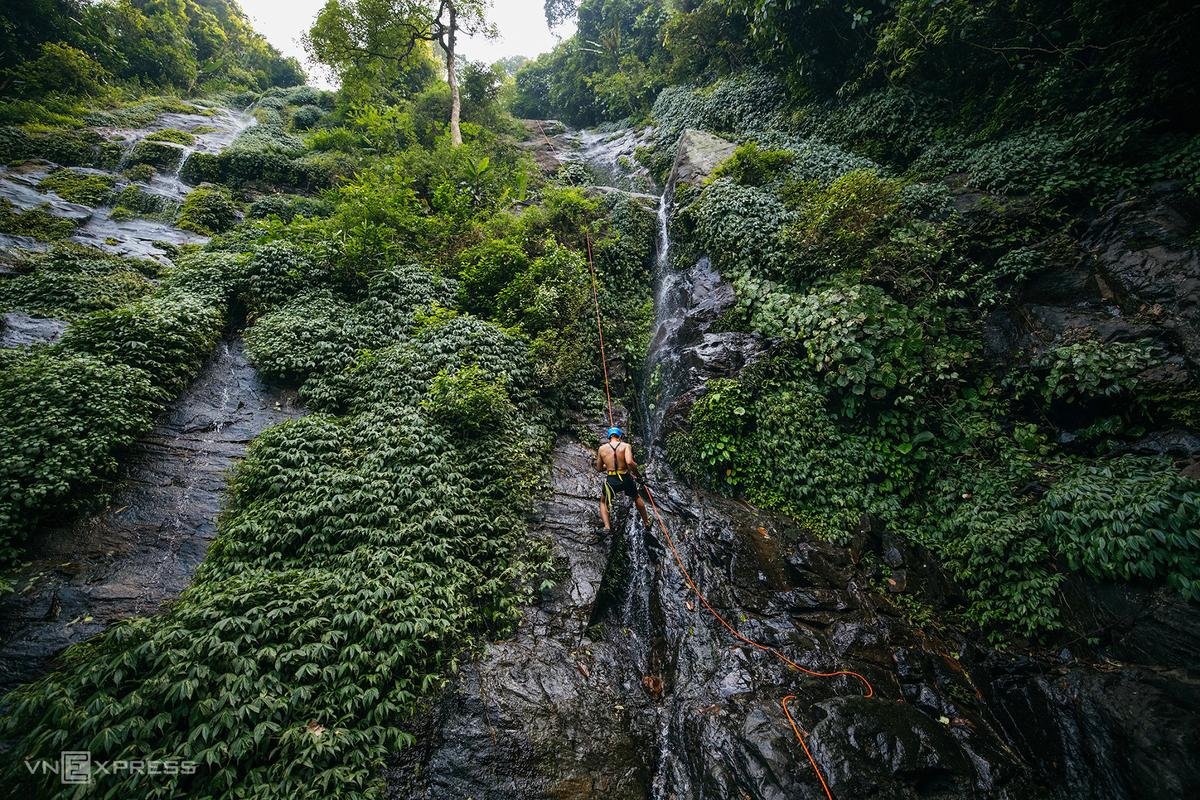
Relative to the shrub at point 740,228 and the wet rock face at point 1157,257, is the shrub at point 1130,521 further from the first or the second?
the shrub at point 740,228

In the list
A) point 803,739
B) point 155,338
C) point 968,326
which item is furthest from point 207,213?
point 968,326

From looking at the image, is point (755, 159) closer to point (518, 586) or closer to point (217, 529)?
point (518, 586)

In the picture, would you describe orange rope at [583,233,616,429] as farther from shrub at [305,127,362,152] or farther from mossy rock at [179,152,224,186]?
mossy rock at [179,152,224,186]

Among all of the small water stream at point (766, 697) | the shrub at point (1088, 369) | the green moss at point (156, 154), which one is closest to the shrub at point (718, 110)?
the shrub at point (1088, 369)

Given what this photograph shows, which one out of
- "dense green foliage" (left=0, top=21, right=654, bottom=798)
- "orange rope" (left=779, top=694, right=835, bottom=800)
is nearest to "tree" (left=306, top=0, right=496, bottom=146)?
"dense green foliage" (left=0, top=21, right=654, bottom=798)

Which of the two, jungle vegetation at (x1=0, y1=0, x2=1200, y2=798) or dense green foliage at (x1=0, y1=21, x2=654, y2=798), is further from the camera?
jungle vegetation at (x1=0, y1=0, x2=1200, y2=798)

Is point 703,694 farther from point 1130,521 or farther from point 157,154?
point 157,154
